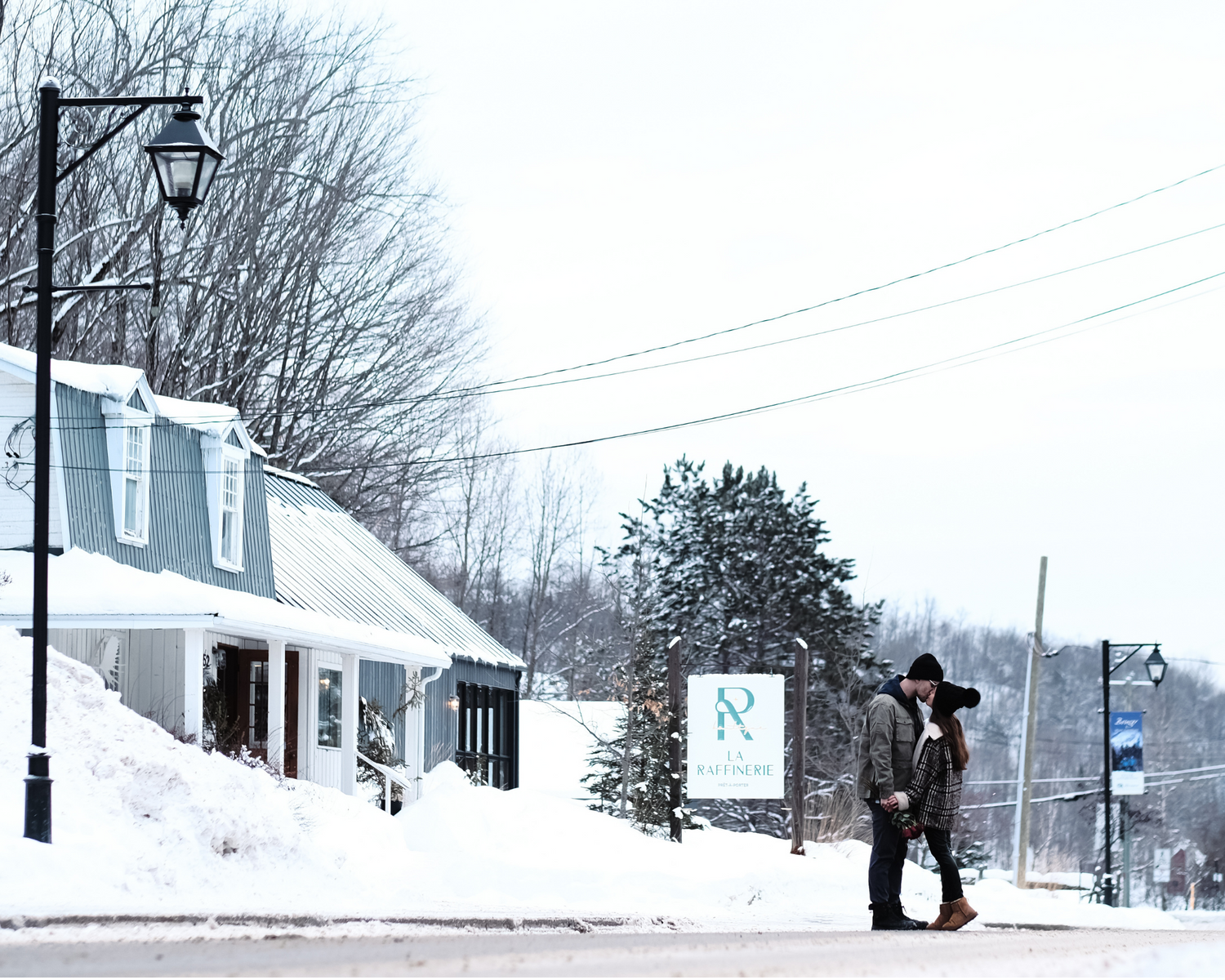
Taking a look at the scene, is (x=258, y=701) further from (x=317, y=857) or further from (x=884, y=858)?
(x=884, y=858)

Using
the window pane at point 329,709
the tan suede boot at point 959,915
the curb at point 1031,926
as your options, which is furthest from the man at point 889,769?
the window pane at point 329,709

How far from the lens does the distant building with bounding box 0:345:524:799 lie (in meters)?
16.1

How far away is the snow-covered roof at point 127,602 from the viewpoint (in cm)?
1528

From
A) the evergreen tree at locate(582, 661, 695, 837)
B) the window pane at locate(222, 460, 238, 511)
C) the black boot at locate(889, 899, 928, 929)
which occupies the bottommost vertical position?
the evergreen tree at locate(582, 661, 695, 837)

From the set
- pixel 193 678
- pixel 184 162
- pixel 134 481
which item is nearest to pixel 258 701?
pixel 134 481

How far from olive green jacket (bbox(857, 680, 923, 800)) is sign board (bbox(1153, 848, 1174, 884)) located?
5822cm

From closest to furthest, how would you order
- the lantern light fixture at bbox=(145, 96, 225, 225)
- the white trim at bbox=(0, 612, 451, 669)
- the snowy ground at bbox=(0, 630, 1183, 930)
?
the snowy ground at bbox=(0, 630, 1183, 930)
the lantern light fixture at bbox=(145, 96, 225, 225)
the white trim at bbox=(0, 612, 451, 669)

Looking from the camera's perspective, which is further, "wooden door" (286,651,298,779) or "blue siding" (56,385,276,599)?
"wooden door" (286,651,298,779)

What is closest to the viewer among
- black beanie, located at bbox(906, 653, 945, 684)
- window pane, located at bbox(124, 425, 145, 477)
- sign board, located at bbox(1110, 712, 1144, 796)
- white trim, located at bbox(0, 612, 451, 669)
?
black beanie, located at bbox(906, 653, 945, 684)

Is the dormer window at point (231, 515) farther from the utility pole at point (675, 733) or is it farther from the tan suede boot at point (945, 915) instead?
the tan suede boot at point (945, 915)

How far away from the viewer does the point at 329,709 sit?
76.4ft

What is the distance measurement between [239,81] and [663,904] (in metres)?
23.6

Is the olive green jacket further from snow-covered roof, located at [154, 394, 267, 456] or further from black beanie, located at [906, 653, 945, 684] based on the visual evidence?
snow-covered roof, located at [154, 394, 267, 456]

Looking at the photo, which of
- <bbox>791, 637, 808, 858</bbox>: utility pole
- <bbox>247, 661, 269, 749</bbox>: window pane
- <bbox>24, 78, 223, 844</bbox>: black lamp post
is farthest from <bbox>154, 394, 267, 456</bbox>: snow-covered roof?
<bbox>791, 637, 808, 858</bbox>: utility pole
